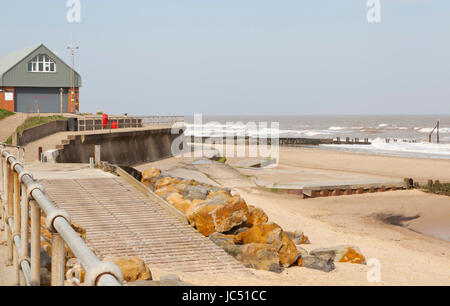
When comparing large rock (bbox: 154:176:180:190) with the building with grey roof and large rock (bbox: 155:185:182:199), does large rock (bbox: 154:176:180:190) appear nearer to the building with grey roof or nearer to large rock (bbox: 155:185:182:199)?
large rock (bbox: 155:185:182:199)

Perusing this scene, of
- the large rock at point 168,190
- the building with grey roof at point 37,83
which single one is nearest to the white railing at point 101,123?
the large rock at point 168,190

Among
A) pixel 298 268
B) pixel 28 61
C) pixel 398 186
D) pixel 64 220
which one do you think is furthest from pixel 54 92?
pixel 64 220

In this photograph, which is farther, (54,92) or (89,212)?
(54,92)

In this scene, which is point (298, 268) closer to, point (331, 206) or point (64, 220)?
point (64, 220)

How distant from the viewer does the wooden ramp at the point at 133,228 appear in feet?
39.7

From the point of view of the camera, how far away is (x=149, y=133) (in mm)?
36281

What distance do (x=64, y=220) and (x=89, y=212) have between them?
12650mm

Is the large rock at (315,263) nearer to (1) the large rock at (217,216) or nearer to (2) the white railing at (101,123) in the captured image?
(1) the large rock at (217,216)

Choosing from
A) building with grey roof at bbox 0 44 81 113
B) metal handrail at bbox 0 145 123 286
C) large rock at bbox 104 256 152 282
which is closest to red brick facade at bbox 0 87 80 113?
building with grey roof at bbox 0 44 81 113

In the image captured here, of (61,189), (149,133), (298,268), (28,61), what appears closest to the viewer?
(298,268)

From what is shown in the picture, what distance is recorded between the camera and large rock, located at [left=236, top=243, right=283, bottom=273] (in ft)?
40.2

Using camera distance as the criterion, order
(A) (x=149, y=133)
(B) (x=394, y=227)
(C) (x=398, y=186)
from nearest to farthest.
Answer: (B) (x=394, y=227) < (C) (x=398, y=186) < (A) (x=149, y=133)

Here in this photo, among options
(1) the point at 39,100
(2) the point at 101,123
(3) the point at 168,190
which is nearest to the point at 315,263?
(3) the point at 168,190

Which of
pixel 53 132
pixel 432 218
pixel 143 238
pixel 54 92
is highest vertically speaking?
pixel 54 92
